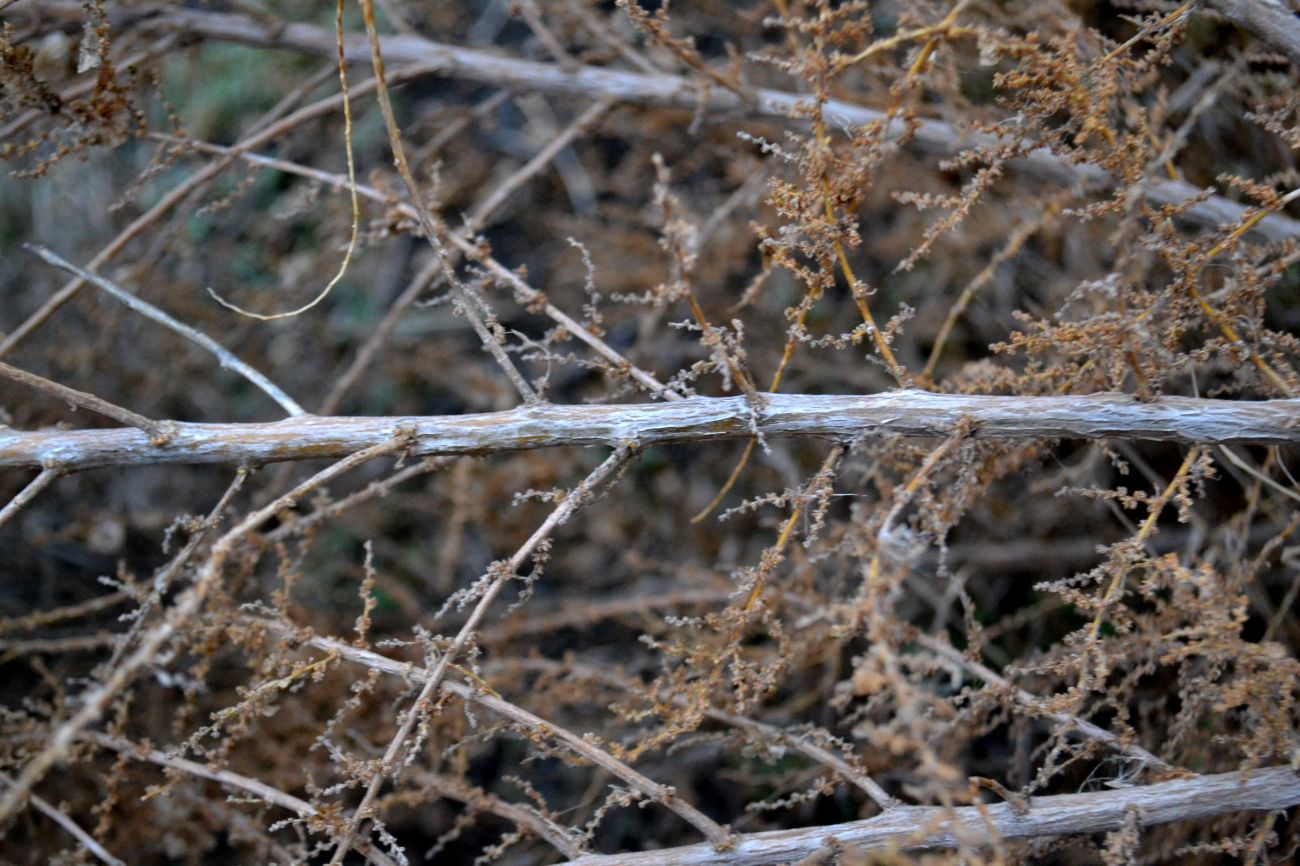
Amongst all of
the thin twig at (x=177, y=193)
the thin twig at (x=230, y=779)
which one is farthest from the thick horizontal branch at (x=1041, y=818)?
the thin twig at (x=177, y=193)

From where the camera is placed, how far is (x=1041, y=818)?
138cm

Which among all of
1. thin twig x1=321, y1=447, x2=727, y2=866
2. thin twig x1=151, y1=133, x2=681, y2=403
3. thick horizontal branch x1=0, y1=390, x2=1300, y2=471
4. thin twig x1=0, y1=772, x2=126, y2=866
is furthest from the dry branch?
thin twig x1=0, y1=772, x2=126, y2=866

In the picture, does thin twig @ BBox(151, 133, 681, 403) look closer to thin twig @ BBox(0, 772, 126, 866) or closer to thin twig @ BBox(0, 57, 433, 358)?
thin twig @ BBox(0, 57, 433, 358)

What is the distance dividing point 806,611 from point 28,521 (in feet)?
6.28

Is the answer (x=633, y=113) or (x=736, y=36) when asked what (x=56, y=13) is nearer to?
(x=633, y=113)

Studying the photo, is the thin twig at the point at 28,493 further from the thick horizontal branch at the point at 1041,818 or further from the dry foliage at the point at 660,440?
the thick horizontal branch at the point at 1041,818

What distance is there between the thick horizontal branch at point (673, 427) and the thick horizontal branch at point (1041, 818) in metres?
0.48

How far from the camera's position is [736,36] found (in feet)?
9.12

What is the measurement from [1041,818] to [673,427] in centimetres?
73

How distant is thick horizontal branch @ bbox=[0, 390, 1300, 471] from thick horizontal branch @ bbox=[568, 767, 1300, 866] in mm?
478

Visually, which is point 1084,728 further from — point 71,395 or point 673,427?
point 71,395

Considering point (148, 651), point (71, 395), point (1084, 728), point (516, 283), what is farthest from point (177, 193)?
point (1084, 728)

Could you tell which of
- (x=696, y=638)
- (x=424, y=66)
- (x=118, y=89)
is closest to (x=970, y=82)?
(x=424, y=66)

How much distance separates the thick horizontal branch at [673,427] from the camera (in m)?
1.34
